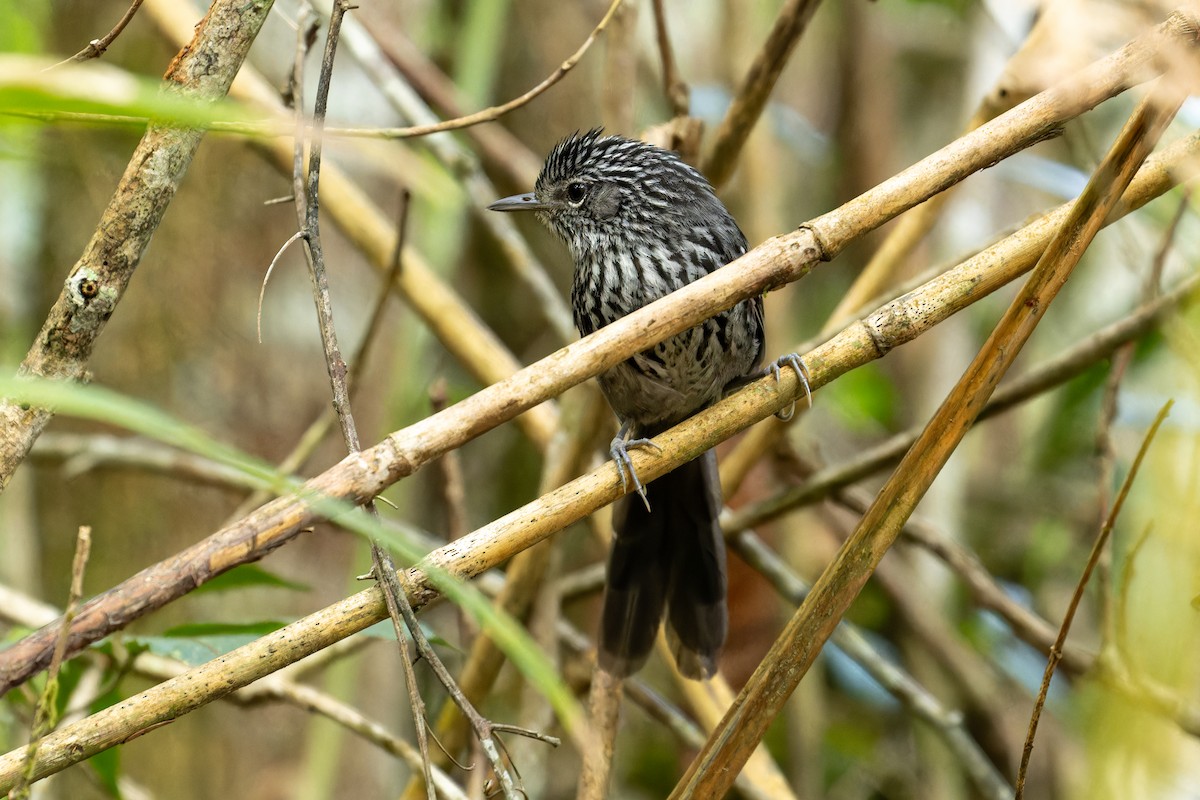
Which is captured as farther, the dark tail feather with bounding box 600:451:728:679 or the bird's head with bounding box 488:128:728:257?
the bird's head with bounding box 488:128:728:257

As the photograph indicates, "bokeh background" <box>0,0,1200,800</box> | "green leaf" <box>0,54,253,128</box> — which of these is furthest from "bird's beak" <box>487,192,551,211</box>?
"green leaf" <box>0,54,253,128</box>

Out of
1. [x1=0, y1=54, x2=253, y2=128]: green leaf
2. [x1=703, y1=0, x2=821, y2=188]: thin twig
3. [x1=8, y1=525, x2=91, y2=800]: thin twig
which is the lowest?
[x1=0, y1=54, x2=253, y2=128]: green leaf

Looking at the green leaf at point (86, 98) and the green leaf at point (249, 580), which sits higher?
the green leaf at point (249, 580)

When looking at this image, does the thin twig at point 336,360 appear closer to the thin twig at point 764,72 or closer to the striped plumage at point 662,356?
the thin twig at point 764,72

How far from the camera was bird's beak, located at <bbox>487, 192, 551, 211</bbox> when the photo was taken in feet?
9.47

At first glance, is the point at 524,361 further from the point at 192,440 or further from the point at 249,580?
the point at 192,440

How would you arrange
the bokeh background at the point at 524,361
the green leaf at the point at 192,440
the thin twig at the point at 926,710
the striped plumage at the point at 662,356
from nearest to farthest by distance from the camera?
the green leaf at the point at 192,440, the striped plumage at the point at 662,356, the thin twig at the point at 926,710, the bokeh background at the point at 524,361

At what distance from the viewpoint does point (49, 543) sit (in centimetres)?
393

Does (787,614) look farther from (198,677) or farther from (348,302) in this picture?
(198,677)

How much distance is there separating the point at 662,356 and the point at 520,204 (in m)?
0.61

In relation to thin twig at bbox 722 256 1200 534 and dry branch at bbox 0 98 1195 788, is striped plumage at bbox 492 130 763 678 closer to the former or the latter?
thin twig at bbox 722 256 1200 534

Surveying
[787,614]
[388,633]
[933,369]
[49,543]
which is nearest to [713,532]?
[388,633]

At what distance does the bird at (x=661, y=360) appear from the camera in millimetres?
2557

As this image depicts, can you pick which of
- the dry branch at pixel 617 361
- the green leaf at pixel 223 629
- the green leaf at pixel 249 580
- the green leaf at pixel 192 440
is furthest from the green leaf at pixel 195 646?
the green leaf at pixel 192 440
